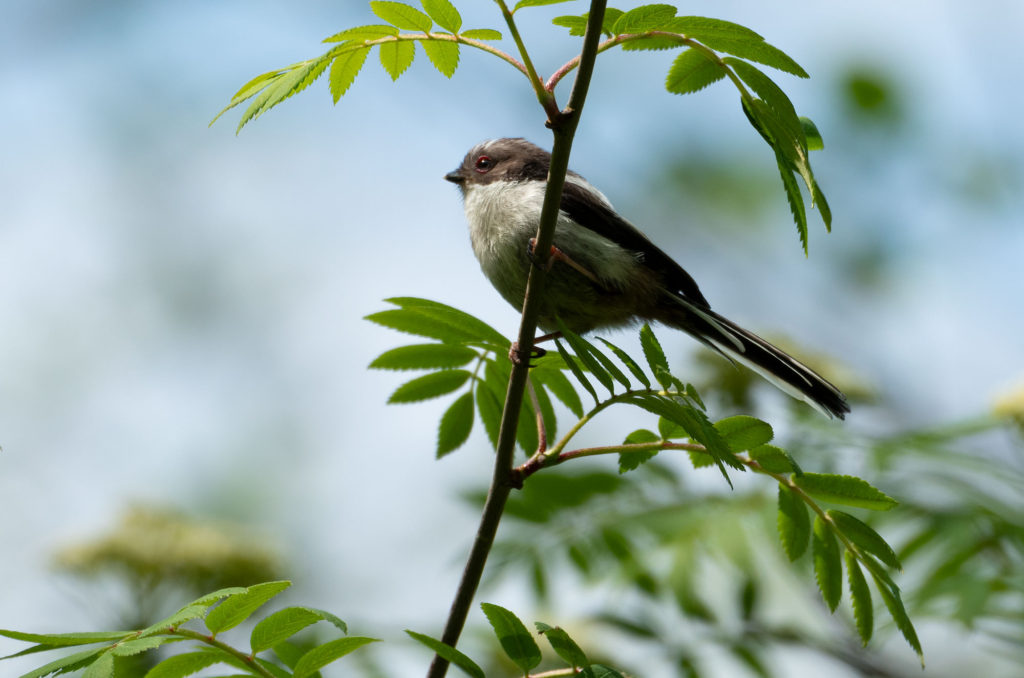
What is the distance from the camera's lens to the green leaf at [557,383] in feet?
7.64

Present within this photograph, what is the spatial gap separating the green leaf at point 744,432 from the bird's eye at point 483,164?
8.82ft

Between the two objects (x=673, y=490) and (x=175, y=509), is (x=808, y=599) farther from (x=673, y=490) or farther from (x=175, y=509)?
(x=175, y=509)

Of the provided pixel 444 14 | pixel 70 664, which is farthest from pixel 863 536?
pixel 70 664

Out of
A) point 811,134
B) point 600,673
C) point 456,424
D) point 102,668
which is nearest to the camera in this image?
point 102,668

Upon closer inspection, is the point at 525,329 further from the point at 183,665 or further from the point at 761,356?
the point at 761,356

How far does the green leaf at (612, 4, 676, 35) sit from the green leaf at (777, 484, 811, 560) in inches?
35.5

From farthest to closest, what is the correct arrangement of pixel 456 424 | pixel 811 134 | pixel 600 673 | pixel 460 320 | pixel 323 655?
pixel 456 424 → pixel 460 320 → pixel 811 134 → pixel 600 673 → pixel 323 655

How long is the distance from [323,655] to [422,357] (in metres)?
0.87

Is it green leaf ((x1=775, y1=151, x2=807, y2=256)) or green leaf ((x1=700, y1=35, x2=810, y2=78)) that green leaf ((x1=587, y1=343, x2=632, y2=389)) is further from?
green leaf ((x1=700, y1=35, x2=810, y2=78))

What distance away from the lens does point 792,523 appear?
74.9 inches

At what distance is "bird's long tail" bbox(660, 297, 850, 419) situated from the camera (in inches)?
123

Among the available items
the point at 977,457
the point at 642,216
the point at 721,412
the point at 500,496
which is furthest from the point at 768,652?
the point at 642,216

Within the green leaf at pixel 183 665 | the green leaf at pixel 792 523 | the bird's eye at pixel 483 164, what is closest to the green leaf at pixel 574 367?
the green leaf at pixel 792 523

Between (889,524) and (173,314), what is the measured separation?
1217cm
